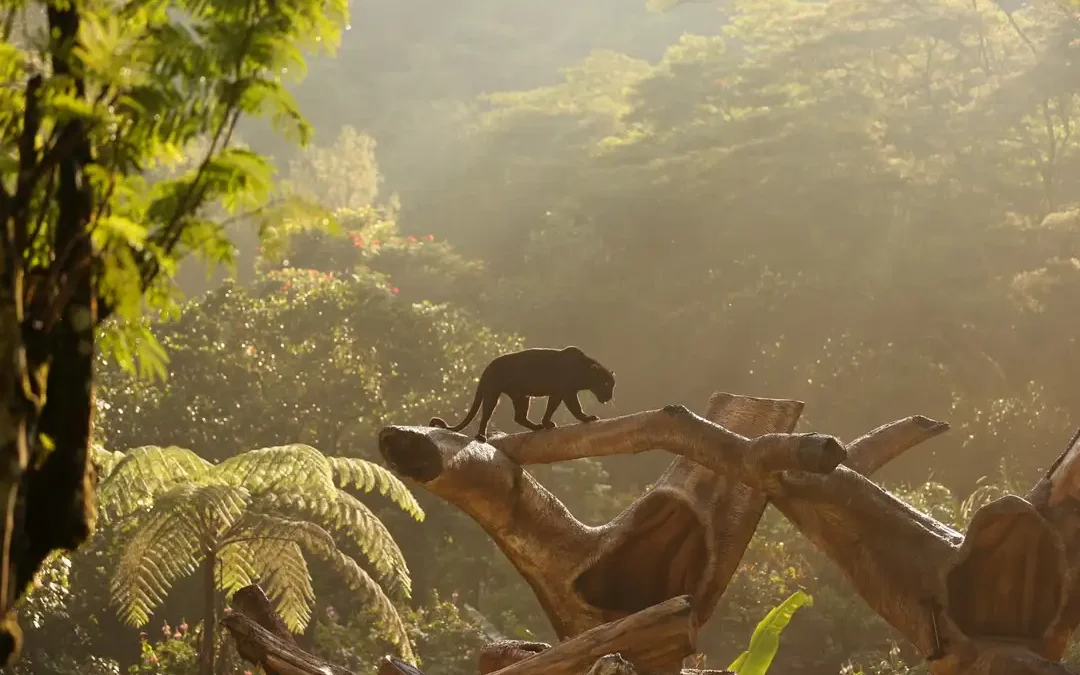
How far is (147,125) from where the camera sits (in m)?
1.92

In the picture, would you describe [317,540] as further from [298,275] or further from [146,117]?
[298,275]

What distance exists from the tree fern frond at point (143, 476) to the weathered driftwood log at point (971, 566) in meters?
4.89

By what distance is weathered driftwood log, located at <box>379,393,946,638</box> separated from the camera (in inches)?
143

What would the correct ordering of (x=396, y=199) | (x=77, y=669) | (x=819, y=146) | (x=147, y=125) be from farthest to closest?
(x=396, y=199) → (x=819, y=146) → (x=77, y=669) → (x=147, y=125)

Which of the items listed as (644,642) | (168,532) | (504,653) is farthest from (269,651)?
(168,532)

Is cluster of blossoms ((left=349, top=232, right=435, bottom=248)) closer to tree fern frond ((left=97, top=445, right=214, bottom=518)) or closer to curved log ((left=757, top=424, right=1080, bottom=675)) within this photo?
tree fern frond ((left=97, top=445, right=214, bottom=518))

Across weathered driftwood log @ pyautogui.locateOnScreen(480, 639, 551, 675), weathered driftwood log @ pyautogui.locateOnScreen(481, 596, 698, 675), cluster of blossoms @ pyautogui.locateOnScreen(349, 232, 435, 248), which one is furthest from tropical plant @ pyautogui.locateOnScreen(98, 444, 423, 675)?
cluster of blossoms @ pyautogui.locateOnScreen(349, 232, 435, 248)

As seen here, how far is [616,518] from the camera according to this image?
4227 mm

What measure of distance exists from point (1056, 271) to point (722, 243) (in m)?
5.29

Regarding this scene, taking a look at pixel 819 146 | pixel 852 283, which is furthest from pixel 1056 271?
pixel 819 146

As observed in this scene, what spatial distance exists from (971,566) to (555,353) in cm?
175

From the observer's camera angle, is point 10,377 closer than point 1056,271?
Yes

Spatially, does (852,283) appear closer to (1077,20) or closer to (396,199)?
(1077,20)

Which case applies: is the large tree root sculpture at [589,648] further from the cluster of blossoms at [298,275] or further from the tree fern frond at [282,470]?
the cluster of blossoms at [298,275]
